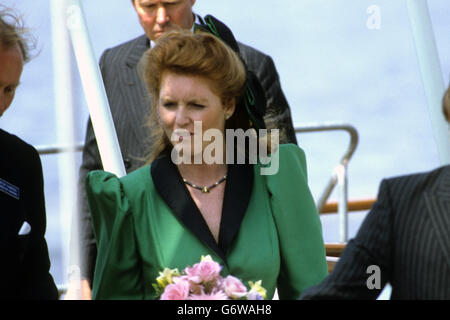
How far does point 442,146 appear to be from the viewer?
3.30 m

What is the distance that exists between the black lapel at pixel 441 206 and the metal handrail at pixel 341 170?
2.05 meters

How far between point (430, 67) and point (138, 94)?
103cm

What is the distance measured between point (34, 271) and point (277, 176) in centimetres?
80

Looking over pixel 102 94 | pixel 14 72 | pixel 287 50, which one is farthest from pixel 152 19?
pixel 287 50

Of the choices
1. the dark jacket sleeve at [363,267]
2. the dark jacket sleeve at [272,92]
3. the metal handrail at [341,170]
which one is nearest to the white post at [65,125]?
the dark jacket sleeve at [272,92]

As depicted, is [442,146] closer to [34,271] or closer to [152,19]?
[152,19]

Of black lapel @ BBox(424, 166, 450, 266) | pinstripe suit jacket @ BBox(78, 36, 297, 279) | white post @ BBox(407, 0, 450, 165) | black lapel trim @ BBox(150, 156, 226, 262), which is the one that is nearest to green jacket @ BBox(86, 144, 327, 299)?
black lapel trim @ BBox(150, 156, 226, 262)

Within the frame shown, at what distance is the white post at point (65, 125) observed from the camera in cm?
312

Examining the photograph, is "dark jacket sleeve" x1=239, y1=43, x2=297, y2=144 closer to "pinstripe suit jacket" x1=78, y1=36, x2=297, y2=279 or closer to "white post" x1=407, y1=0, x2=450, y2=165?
"pinstripe suit jacket" x1=78, y1=36, x2=297, y2=279

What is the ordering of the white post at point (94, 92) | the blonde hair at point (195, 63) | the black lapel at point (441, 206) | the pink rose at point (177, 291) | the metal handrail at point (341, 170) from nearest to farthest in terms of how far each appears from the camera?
the black lapel at point (441, 206), the pink rose at point (177, 291), the blonde hair at point (195, 63), the white post at point (94, 92), the metal handrail at point (341, 170)

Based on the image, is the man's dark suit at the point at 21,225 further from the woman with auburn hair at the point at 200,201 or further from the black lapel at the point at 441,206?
the black lapel at the point at 441,206

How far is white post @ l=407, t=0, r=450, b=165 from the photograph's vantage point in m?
3.32

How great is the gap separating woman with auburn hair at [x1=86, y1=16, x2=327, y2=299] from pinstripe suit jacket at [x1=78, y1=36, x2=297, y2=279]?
325mm

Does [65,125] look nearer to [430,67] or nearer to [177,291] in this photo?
[177,291]
